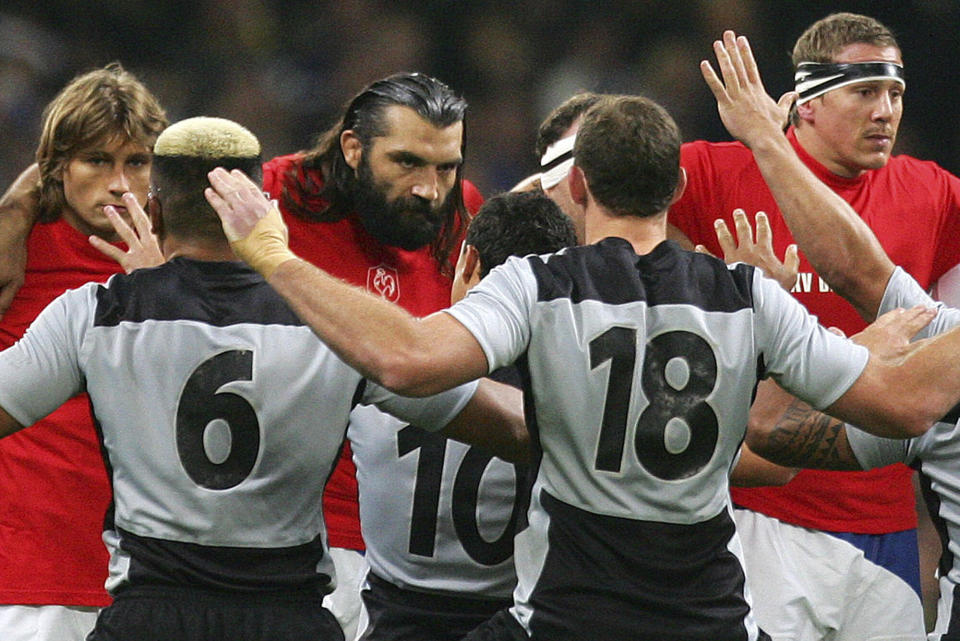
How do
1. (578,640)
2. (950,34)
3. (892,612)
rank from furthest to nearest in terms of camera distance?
(950,34) → (892,612) → (578,640)

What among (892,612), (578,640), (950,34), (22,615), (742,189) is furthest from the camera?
(950,34)

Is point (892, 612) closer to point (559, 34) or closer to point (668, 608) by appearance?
point (668, 608)

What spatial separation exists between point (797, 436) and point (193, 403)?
4.53 feet

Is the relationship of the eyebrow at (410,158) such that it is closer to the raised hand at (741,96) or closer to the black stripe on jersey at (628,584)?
the raised hand at (741,96)

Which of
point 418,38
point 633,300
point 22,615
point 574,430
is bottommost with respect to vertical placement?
point 22,615

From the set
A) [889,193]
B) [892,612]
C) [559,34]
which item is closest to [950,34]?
[559,34]

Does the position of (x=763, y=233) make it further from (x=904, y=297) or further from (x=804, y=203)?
(x=904, y=297)

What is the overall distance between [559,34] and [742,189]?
4.85 metres

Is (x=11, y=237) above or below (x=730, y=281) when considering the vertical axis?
below

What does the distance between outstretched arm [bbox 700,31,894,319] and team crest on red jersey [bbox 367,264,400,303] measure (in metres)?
1.34

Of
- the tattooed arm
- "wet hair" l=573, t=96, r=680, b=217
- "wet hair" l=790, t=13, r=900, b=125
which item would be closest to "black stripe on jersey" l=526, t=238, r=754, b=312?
"wet hair" l=573, t=96, r=680, b=217

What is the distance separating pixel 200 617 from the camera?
2.79m

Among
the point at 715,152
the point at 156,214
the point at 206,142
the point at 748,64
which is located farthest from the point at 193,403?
the point at 715,152

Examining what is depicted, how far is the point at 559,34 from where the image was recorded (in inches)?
369
